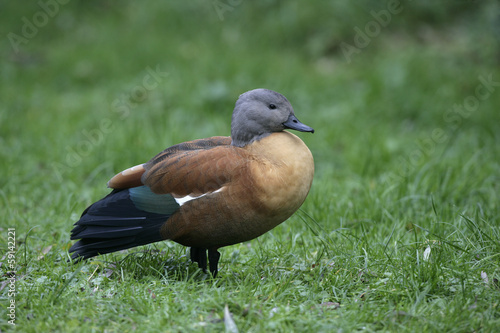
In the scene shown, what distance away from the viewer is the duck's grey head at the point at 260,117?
10.7 feet

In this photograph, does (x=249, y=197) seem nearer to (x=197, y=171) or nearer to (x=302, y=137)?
(x=197, y=171)

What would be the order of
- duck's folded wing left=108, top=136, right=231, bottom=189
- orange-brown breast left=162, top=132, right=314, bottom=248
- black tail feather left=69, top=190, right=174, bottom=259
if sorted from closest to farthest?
orange-brown breast left=162, top=132, right=314, bottom=248 → black tail feather left=69, top=190, right=174, bottom=259 → duck's folded wing left=108, top=136, right=231, bottom=189

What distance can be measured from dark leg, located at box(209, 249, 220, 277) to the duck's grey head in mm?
665

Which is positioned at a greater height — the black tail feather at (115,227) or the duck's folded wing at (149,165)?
the duck's folded wing at (149,165)

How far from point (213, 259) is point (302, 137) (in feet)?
9.89

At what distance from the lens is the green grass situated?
9.64 ft

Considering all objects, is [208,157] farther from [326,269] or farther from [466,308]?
[466,308]

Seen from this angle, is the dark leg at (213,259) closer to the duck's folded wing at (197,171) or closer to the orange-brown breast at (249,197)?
the orange-brown breast at (249,197)

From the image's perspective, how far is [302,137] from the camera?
609cm

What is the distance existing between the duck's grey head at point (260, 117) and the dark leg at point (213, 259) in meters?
0.67

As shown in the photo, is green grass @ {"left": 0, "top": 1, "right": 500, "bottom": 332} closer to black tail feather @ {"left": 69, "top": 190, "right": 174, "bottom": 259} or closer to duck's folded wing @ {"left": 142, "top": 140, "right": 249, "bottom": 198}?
black tail feather @ {"left": 69, "top": 190, "right": 174, "bottom": 259}

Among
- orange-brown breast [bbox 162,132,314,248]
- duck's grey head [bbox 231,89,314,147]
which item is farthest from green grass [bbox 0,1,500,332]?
duck's grey head [bbox 231,89,314,147]

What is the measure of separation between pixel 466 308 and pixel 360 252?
2.74 ft

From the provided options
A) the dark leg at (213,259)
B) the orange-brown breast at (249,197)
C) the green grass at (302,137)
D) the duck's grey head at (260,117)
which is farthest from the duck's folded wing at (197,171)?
the green grass at (302,137)
